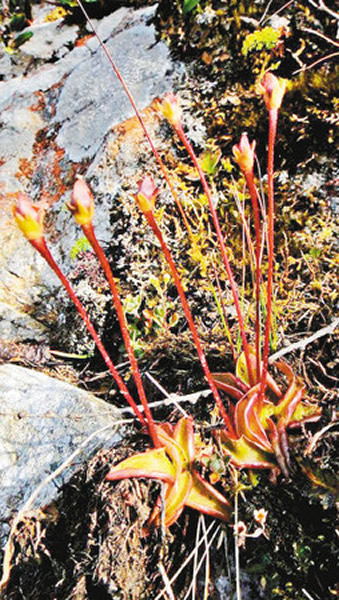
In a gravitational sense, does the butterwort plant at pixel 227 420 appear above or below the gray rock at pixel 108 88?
below

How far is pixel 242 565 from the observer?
159 cm

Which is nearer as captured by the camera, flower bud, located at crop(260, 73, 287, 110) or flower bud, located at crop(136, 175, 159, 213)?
flower bud, located at crop(136, 175, 159, 213)

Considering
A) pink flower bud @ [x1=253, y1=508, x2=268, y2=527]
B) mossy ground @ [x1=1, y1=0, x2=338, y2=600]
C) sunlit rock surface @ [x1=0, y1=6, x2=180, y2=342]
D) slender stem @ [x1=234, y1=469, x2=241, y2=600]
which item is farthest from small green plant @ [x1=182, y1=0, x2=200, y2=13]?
pink flower bud @ [x1=253, y1=508, x2=268, y2=527]

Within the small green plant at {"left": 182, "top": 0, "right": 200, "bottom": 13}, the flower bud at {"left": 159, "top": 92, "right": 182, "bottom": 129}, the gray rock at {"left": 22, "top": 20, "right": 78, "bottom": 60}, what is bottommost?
the flower bud at {"left": 159, "top": 92, "right": 182, "bottom": 129}

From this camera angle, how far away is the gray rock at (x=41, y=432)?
1.91 meters

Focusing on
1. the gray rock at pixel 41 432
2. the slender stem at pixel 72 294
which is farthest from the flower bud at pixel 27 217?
the gray rock at pixel 41 432

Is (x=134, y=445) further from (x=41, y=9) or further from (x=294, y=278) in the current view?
(x=41, y=9)

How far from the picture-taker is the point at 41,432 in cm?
203

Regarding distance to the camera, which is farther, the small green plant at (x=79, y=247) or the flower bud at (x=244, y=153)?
the small green plant at (x=79, y=247)

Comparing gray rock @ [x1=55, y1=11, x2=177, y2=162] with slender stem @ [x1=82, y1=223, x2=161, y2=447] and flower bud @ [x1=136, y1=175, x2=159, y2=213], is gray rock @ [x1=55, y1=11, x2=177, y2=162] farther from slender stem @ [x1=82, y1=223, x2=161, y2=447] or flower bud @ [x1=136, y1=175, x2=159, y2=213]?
flower bud @ [x1=136, y1=175, x2=159, y2=213]

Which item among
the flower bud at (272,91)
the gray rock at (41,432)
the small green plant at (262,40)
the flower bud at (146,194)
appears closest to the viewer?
the flower bud at (146,194)

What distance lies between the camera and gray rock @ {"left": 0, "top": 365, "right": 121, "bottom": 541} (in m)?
1.91

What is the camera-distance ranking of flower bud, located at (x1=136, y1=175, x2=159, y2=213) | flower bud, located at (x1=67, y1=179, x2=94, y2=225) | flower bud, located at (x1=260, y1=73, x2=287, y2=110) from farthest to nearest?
flower bud, located at (x1=260, y1=73, x2=287, y2=110)
flower bud, located at (x1=136, y1=175, x2=159, y2=213)
flower bud, located at (x1=67, y1=179, x2=94, y2=225)

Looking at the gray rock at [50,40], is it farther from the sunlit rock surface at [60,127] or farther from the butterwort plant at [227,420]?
the butterwort plant at [227,420]
